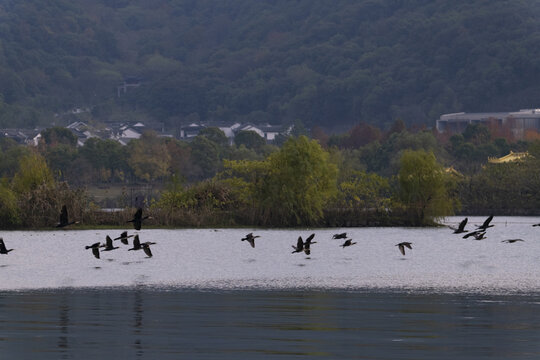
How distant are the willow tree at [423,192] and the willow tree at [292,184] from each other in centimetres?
553

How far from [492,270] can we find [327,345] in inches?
995

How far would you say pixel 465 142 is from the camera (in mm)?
179250

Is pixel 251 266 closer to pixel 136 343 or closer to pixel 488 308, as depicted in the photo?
pixel 488 308

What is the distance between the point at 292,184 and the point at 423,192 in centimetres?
1028

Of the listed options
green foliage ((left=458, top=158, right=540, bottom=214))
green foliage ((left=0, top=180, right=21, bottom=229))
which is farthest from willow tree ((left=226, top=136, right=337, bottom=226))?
green foliage ((left=458, top=158, right=540, bottom=214))

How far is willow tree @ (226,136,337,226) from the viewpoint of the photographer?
8331cm

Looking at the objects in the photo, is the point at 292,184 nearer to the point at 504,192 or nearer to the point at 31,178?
the point at 31,178

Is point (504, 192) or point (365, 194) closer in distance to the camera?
point (365, 194)

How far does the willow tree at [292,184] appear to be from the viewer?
8331 centimetres

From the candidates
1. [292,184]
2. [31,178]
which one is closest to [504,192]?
[292,184]

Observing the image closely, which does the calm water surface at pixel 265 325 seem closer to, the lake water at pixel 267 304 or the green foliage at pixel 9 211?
the lake water at pixel 267 304

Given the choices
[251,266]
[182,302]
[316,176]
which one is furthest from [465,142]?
[182,302]

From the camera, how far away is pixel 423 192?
8825cm

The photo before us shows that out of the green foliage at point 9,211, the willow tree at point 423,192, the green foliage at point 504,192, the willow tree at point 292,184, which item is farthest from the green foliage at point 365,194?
the green foliage at point 504,192
